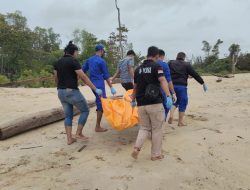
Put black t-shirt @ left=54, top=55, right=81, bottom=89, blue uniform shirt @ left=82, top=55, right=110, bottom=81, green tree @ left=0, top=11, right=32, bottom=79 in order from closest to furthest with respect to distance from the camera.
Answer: black t-shirt @ left=54, top=55, right=81, bottom=89, blue uniform shirt @ left=82, top=55, right=110, bottom=81, green tree @ left=0, top=11, right=32, bottom=79

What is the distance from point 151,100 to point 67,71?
5.45ft

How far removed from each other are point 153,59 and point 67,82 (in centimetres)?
165

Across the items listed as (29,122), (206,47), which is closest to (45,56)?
(206,47)

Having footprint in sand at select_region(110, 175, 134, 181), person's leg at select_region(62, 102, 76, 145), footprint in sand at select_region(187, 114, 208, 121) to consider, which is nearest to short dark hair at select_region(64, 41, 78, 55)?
person's leg at select_region(62, 102, 76, 145)

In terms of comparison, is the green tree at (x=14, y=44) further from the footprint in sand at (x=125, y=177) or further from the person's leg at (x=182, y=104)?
the footprint in sand at (x=125, y=177)

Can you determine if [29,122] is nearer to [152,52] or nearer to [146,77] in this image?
[146,77]

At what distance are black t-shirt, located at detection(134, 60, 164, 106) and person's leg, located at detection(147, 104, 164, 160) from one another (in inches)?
3.9

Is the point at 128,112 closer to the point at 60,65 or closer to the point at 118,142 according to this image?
the point at 118,142

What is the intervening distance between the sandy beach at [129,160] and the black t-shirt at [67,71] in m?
1.10

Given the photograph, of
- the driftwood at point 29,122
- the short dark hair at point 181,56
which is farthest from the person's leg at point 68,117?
the short dark hair at point 181,56

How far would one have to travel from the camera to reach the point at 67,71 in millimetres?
6570

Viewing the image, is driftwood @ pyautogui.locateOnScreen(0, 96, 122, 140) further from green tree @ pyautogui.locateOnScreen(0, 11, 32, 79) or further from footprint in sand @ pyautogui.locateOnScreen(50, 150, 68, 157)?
green tree @ pyautogui.locateOnScreen(0, 11, 32, 79)

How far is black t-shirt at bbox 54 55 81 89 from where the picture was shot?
654 cm

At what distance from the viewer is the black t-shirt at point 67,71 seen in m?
6.54
